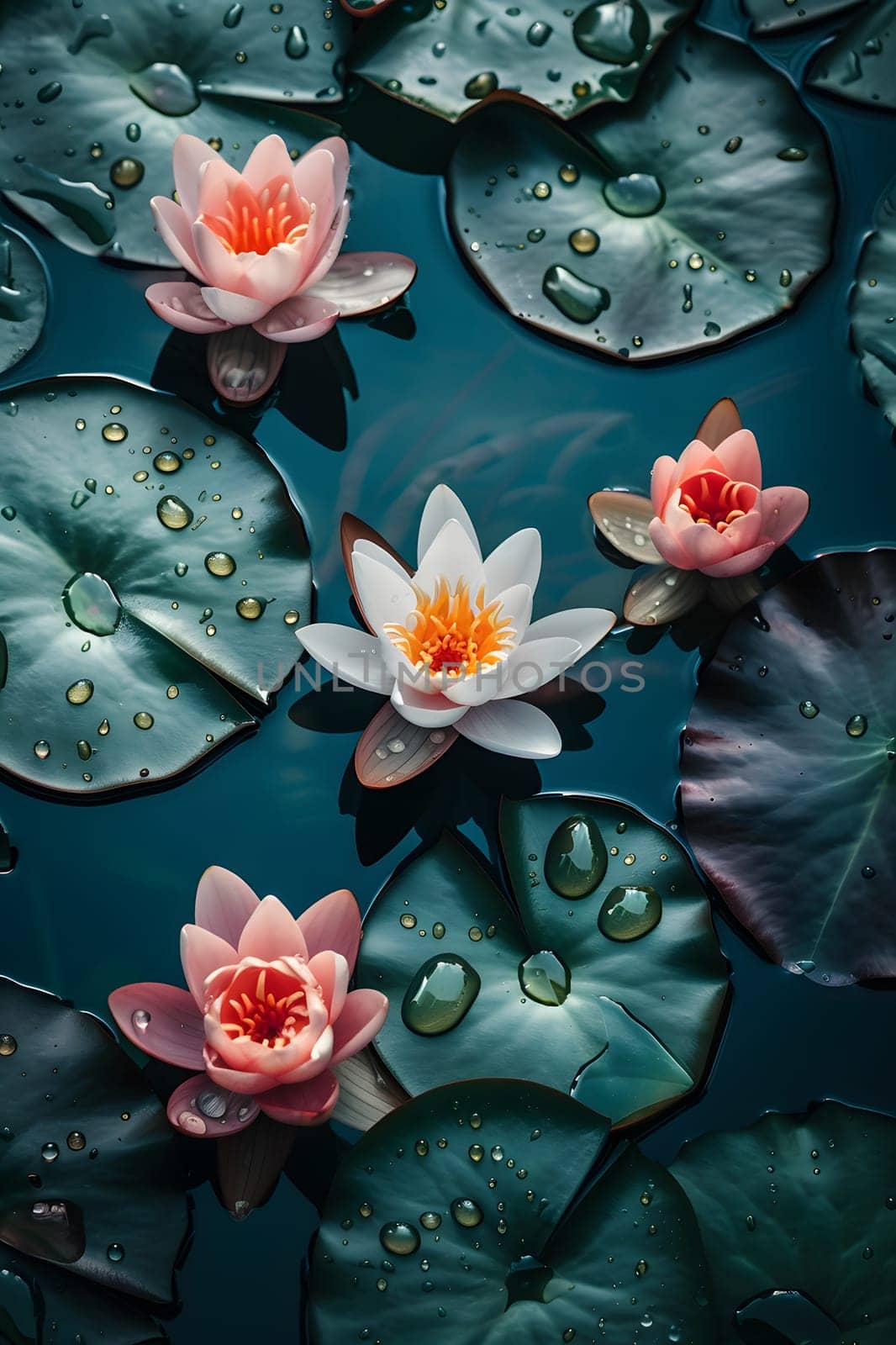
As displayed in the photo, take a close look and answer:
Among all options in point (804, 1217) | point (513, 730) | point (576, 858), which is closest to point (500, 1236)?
point (804, 1217)

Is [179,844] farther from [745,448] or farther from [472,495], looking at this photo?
[745,448]

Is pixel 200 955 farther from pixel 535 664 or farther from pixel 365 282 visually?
pixel 365 282

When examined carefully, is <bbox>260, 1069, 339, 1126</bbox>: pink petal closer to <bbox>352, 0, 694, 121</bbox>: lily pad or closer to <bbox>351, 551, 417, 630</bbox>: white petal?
<bbox>351, 551, 417, 630</bbox>: white petal

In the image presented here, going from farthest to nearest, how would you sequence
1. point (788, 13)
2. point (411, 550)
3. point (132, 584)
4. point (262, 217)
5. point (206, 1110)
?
point (788, 13)
point (262, 217)
point (411, 550)
point (132, 584)
point (206, 1110)

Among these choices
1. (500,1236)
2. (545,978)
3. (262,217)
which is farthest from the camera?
(262,217)

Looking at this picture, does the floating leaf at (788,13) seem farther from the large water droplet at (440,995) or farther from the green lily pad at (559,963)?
the large water droplet at (440,995)

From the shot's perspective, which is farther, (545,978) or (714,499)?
(714,499)

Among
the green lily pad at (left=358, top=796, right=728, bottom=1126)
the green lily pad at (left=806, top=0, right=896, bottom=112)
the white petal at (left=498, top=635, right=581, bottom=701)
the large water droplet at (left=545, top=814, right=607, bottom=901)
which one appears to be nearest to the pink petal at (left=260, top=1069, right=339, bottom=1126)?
the green lily pad at (left=358, top=796, right=728, bottom=1126)
